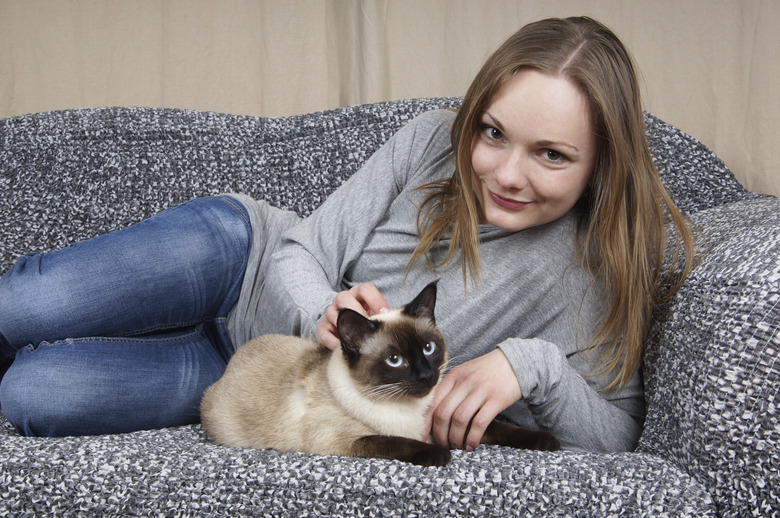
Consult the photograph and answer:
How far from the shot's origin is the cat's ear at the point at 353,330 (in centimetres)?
98

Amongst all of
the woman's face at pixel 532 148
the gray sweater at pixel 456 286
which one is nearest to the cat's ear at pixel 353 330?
the gray sweater at pixel 456 286

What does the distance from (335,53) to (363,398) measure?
1.59 metres

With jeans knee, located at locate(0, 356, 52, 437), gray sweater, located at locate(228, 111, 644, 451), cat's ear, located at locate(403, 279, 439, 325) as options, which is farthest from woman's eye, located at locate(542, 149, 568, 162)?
jeans knee, located at locate(0, 356, 52, 437)

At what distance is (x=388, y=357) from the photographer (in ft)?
3.31

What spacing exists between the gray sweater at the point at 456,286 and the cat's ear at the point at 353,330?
23cm

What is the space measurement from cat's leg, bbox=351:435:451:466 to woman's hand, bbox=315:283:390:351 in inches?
7.5

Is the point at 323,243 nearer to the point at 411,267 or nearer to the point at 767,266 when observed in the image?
the point at 411,267

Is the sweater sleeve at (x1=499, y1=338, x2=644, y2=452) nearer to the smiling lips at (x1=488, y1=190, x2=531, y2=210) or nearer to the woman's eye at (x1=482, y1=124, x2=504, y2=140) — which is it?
the smiling lips at (x1=488, y1=190, x2=531, y2=210)

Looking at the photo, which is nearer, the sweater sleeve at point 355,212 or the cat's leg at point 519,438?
the cat's leg at point 519,438

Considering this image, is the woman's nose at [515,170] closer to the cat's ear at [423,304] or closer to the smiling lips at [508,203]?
the smiling lips at [508,203]

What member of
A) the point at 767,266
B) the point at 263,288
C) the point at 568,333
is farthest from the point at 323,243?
the point at 767,266

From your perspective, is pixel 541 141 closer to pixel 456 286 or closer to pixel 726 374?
pixel 456 286

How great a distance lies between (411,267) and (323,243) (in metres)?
0.21

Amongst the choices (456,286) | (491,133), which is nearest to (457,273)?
(456,286)
